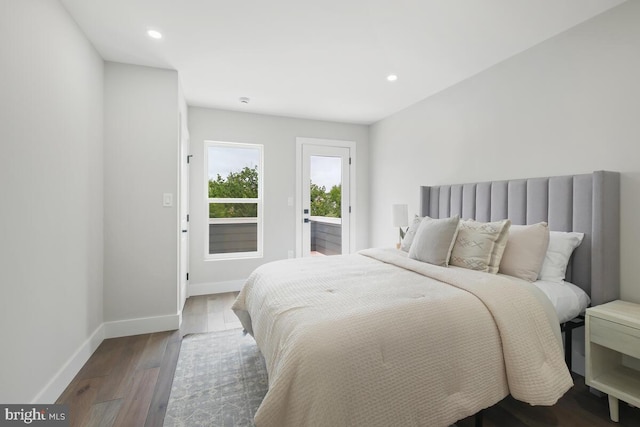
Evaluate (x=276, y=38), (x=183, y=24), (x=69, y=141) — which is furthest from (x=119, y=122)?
(x=276, y=38)

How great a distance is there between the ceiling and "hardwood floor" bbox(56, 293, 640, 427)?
8.21 ft

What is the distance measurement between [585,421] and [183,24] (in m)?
3.57

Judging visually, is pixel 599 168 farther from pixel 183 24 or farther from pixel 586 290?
pixel 183 24

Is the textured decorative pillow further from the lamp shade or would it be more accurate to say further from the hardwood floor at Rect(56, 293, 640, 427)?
the lamp shade

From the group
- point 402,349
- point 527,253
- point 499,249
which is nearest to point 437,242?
point 499,249

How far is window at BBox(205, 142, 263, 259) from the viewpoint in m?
4.05

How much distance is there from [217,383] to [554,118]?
123 inches

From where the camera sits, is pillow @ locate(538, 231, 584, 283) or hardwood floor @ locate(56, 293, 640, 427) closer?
hardwood floor @ locate(56, 293, 640, 427)

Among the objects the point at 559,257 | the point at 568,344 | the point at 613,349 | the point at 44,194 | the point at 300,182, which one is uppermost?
the point at 300,182

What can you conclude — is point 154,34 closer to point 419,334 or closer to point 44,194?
point 44,194

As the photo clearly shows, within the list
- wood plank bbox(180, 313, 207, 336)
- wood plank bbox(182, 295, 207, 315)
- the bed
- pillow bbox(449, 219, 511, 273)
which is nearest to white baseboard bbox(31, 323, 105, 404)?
wood plank bbox(180, 313, 207, 336)

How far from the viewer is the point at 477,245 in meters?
2.15

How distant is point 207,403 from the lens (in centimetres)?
174

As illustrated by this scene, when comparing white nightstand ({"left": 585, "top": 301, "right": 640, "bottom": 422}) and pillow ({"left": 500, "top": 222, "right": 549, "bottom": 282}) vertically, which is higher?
pillow ({"left": 500, "top": 222, "right": 549, "bottom": 282})
